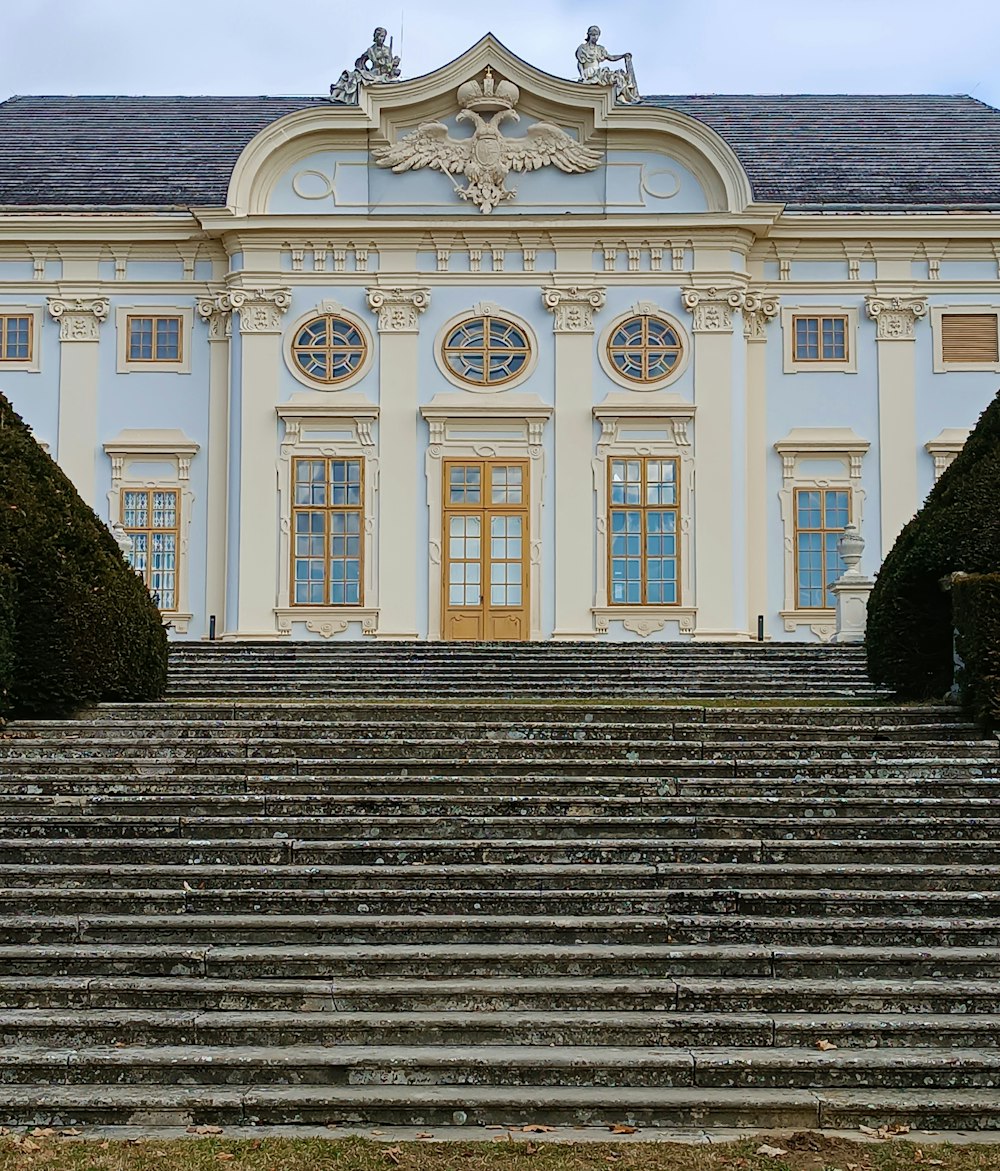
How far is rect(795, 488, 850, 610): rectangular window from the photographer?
24.3 m

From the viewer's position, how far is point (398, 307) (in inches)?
950

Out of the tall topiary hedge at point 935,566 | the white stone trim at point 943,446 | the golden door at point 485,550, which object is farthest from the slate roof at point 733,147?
the tall topiary hedge at point 935,566

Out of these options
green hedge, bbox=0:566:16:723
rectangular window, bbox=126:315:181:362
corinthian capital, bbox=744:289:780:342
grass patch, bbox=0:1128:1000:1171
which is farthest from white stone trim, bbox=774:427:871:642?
grass patch, bbox=0:1128:1000:1171

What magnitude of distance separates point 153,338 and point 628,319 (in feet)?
24.4

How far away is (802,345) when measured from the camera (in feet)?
81.7

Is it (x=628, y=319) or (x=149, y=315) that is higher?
(x=149, y=315)

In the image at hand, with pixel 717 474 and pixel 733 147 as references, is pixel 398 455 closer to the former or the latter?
pixel 717 474

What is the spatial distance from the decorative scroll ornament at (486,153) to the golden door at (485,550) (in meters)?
4.06

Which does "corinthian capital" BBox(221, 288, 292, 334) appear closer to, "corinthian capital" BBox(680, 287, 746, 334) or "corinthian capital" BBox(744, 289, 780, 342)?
"corinthian capital" BBox(680, 287, 746, 334)

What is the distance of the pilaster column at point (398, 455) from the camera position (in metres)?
23.6

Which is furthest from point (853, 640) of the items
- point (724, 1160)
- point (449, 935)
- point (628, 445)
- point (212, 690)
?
point (724, 1160)

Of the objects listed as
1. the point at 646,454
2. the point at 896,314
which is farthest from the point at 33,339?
the point at 896,314

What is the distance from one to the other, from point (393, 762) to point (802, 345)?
16.1 meters

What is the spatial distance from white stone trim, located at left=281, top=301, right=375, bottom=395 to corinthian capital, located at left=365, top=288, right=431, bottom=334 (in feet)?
0.92
